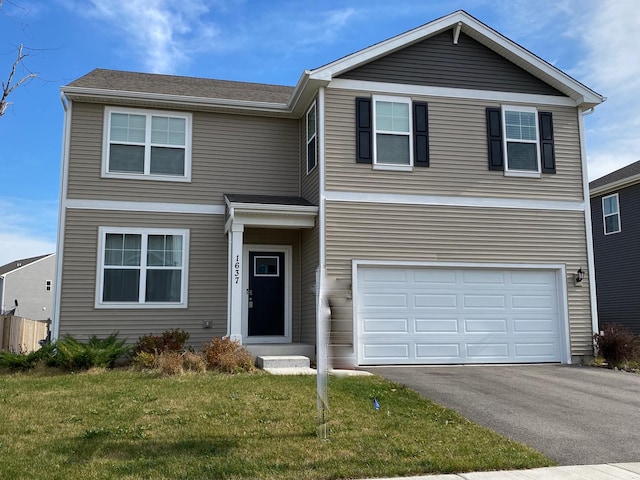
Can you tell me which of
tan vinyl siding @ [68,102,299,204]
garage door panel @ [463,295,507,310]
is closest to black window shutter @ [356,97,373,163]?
tan vinyl siding @ [68,102,299,204]

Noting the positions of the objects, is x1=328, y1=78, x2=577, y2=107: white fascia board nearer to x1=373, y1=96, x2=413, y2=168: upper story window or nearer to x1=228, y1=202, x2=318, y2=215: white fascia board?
x1=373, y1=96, x2=413, y2=168: upper story window

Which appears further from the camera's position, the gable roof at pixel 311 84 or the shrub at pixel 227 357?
the gable roof at pixel 311 84

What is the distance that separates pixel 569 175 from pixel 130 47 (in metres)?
9.84

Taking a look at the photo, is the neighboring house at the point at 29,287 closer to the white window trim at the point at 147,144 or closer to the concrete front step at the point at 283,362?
the white window trim at the point at 147,144

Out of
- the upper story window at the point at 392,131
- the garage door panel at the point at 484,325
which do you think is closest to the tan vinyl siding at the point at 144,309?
the upper story window at the point at 392,131

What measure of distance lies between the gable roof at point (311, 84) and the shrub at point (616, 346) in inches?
208

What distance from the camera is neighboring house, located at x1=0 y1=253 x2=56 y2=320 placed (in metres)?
38.5

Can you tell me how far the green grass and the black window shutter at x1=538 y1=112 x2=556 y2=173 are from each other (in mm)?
6981

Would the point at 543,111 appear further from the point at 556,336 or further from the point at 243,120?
the point at 243,120

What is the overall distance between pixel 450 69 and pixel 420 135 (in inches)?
69.6

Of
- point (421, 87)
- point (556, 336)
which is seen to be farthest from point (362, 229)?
point (556, 336)

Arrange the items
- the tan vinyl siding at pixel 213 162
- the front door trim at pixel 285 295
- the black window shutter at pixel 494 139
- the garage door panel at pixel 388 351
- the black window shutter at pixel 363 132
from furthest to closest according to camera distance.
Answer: the front door trim at pixel 285 295
the black window shutter at pixel 494 139
the tan vinyl siding at pixel 213 162
the black window shutter at pixel 363 132
the garage door panel at pixel 388 351

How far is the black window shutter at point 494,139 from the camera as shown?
504 inches

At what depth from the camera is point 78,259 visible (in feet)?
40.7
